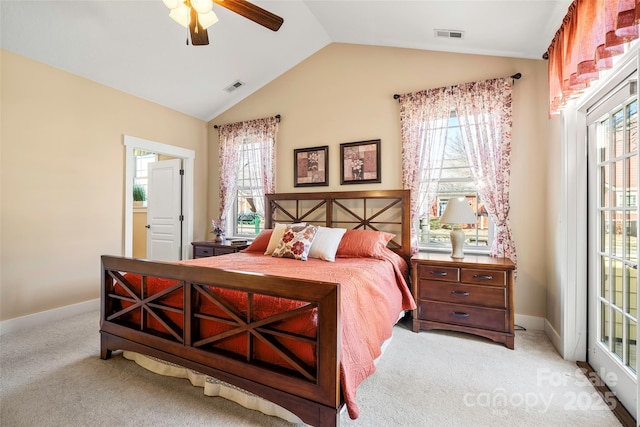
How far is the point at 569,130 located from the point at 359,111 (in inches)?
85.8

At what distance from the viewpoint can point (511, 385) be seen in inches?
79.1

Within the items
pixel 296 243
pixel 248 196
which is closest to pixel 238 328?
pixel 296 243

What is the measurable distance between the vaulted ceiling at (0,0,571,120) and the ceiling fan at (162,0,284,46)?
43.0 inches

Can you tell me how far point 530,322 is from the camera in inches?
118

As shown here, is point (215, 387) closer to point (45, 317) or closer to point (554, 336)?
point (45, 317)

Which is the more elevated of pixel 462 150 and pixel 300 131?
pixel 300 131

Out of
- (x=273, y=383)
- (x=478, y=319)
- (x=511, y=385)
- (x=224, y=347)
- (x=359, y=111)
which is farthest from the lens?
(x=359, y=111)

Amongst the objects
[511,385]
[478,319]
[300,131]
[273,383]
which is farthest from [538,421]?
[300,131]

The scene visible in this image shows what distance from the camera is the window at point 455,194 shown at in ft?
10.7

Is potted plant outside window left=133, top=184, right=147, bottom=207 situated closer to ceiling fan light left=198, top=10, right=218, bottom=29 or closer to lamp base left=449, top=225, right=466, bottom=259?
ceiling fan light left=198, top=10, right=218, bottom=29

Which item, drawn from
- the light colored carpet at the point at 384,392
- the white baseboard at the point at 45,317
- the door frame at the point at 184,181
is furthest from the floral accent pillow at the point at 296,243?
the white baseboard at the point at 45,317

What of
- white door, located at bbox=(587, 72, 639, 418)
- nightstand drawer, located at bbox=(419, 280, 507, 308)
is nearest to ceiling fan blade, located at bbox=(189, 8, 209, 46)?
white door, located at bbox=(587, 72, 639, 418)

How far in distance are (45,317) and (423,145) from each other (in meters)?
4.60

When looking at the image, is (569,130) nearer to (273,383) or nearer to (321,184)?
(321,184)
